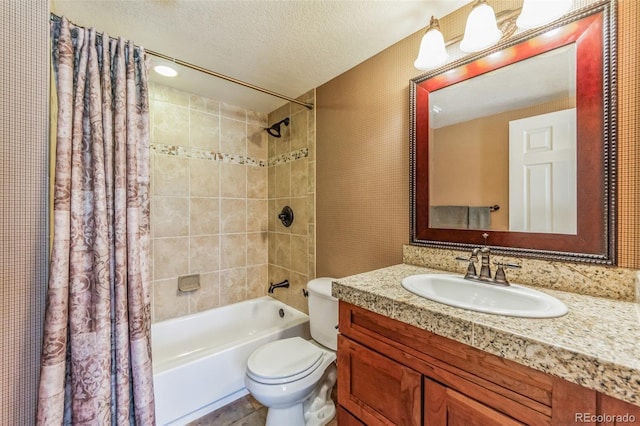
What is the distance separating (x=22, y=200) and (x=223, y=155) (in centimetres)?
151

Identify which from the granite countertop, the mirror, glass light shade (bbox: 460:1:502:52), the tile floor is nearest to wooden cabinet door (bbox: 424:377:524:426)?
the granite countertop

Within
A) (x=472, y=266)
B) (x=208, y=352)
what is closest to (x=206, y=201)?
(x=208, y=352)

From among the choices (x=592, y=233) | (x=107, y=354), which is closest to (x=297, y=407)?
(x=107, y=354)

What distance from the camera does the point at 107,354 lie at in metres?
1.06

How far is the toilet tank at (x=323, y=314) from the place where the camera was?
1.63 meters

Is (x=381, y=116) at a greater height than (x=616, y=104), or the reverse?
(x=381, y=116)

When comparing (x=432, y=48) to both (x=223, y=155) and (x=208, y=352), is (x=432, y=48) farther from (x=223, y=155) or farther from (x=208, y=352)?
(x=208, y=352)

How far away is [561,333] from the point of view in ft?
2.00

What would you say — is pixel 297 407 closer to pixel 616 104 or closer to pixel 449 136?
pixel 449 136

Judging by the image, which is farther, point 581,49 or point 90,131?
point 90,131

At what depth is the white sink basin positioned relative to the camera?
0.74 meters

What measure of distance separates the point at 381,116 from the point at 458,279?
3.34 feet

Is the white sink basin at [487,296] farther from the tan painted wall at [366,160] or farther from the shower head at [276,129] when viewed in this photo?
the shower head at [276,129]

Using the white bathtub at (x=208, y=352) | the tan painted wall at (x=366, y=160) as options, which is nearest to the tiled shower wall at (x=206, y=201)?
the white bathtub at (x=208, y=352)
